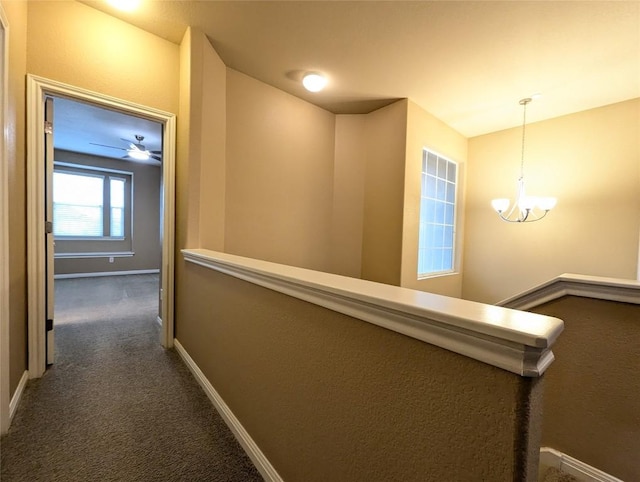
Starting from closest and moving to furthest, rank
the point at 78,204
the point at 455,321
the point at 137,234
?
the point at 455,321
the point at 78,204
the point at 137,234

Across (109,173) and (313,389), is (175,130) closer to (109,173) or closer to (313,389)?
(313,389)

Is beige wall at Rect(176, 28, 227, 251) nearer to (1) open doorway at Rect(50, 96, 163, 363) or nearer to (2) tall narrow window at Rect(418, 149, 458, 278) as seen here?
(1) open doorway at Rect(50, 96, 163, 363)

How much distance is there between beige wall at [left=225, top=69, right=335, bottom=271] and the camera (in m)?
2.54

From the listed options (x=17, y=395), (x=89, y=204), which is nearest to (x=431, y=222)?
(x=17, y=395)

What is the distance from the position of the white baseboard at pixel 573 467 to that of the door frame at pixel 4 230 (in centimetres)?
283

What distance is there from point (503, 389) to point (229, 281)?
1269mm

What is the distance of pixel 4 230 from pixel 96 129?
355 centimetres

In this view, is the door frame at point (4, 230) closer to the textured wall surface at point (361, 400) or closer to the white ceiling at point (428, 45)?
the white ceiling at point (428, 45)

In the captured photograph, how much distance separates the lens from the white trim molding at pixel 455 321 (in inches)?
17.0

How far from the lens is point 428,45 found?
210 cm

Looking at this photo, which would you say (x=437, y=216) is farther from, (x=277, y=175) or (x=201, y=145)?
(x=201, y=145)

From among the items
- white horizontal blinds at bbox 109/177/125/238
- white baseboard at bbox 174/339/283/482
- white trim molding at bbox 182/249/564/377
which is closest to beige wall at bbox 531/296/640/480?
white trim molding at bbox 182/249/564/377

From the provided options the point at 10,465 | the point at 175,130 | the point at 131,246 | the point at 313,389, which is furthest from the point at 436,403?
the point at 131,246

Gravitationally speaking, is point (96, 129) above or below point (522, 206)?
above
